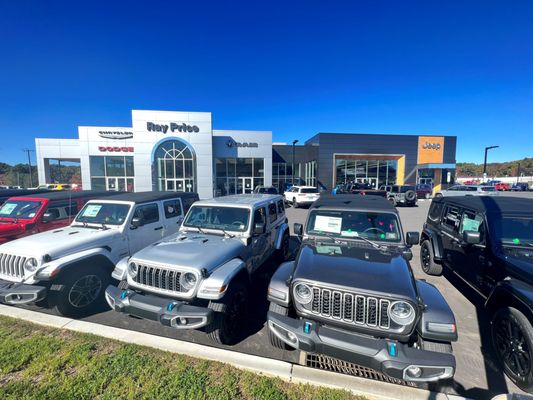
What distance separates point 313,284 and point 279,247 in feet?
11.5

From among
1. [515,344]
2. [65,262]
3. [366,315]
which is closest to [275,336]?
[366,315]

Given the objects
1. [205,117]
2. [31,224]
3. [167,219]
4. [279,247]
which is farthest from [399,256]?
[205,117]

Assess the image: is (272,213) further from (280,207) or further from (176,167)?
(176,167)

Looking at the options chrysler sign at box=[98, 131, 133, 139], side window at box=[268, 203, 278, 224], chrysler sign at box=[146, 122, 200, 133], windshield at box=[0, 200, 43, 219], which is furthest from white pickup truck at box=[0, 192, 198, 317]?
chrysler sign at box=[98, 131, 133, 139]

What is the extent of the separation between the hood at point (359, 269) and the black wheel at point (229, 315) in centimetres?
103

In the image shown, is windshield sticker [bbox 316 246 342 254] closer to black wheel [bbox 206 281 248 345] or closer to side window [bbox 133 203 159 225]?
black wheel [bbox 206 281 248 345]

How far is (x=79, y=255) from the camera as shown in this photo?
13.1ft

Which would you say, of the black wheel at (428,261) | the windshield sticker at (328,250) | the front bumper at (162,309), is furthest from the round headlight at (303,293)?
the black wheel at (428,261)

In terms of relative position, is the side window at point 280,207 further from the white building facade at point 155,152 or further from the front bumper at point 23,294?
the white building facade at point 155,152

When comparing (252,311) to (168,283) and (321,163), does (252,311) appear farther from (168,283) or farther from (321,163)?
(321,163)

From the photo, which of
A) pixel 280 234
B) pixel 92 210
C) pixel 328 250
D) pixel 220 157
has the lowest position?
pixel 280 234

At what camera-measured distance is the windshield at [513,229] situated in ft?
12.2

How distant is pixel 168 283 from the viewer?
324 centimetres

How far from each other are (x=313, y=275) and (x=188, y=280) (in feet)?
5.68
